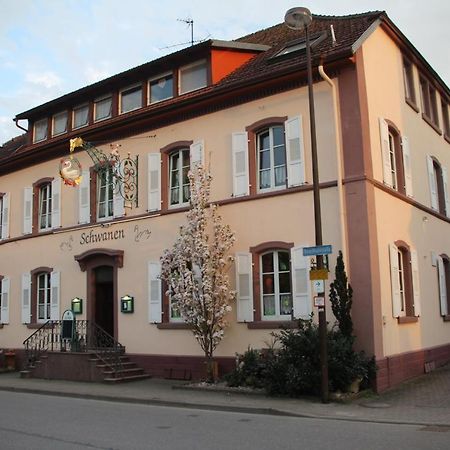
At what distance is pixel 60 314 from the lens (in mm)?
19859

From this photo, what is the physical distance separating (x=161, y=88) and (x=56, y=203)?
17.4 ft

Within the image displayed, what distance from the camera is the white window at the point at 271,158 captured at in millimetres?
15502

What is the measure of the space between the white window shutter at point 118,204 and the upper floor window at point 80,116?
11.7 ft

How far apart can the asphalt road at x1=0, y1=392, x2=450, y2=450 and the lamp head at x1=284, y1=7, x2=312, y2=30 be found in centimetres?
717

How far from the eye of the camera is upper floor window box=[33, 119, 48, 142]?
22.6 m

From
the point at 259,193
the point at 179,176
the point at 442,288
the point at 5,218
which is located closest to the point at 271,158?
the point at 259,193

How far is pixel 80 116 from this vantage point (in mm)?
21344

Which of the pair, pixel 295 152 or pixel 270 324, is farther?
pixel 295 152

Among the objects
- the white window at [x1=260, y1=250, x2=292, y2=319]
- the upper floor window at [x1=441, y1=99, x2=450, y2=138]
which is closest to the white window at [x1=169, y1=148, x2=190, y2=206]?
the white window at [x1=260, y1=250, x2=292, y2=319]

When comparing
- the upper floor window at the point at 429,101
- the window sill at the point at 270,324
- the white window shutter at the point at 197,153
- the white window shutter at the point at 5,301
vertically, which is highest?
the upper floor window at the point at 429,101

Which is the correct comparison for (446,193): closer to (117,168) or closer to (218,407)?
(117,168)

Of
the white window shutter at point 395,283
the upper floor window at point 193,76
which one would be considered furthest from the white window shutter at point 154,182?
the white window shutter at point 395,283

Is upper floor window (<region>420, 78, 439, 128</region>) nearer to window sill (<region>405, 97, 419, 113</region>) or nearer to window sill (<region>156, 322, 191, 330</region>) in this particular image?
window sill (<region>405, 97, 419, 113</region>)

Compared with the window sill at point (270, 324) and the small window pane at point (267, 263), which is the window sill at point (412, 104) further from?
the window sill at point (270, 324)
